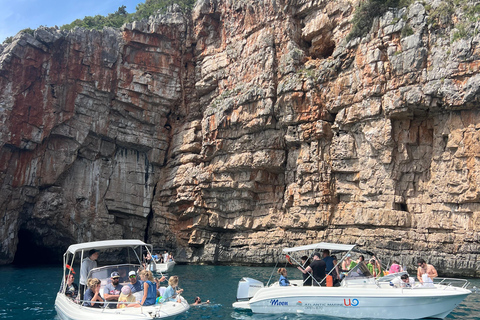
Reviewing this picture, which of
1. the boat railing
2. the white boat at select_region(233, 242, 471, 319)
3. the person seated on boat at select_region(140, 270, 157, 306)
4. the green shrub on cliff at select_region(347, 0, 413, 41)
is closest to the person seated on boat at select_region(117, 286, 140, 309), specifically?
the person seated on boat at select_region(140, 270, 157, 306)

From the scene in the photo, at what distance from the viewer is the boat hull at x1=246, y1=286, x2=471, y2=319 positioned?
12.0 meters

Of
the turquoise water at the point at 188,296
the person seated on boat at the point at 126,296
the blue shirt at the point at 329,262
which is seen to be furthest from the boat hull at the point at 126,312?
the blue shirt at the point at 329,262

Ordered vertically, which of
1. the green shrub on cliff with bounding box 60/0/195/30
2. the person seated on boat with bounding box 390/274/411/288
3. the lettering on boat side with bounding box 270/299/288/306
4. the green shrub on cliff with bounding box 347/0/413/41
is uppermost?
the green shrub on cliff with bounding box 60/0/195/30

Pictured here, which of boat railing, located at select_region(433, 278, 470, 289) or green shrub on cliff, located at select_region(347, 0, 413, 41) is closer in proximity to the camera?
boat railing, located at select_region(433, 278, 470, 289)

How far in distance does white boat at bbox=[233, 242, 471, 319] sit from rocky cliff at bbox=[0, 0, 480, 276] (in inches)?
482

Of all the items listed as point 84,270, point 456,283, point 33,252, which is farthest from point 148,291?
point 33,252

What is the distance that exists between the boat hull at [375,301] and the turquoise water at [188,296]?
16.7 inches

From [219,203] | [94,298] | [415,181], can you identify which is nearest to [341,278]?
[94,298]

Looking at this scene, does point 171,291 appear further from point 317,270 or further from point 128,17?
point 128,17

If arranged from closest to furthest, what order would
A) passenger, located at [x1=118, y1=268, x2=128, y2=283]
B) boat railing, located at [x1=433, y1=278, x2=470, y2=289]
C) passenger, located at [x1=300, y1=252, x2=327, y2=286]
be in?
boat railing, located at [x1=433, y1=278, x2=470, y2=289] < passenger, located at [x1=118, y1=268, x2=128, y2=283] < passenger, located at [x1=300, y1=252, x2=327, y2=286]

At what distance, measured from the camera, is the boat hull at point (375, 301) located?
39.5 ft

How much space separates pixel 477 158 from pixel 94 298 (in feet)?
71.8

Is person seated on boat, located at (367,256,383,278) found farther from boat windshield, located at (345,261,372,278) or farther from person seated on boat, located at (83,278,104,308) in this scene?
person seated on boat, located at (83,278,104,308)

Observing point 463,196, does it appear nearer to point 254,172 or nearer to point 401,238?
point 401,238
